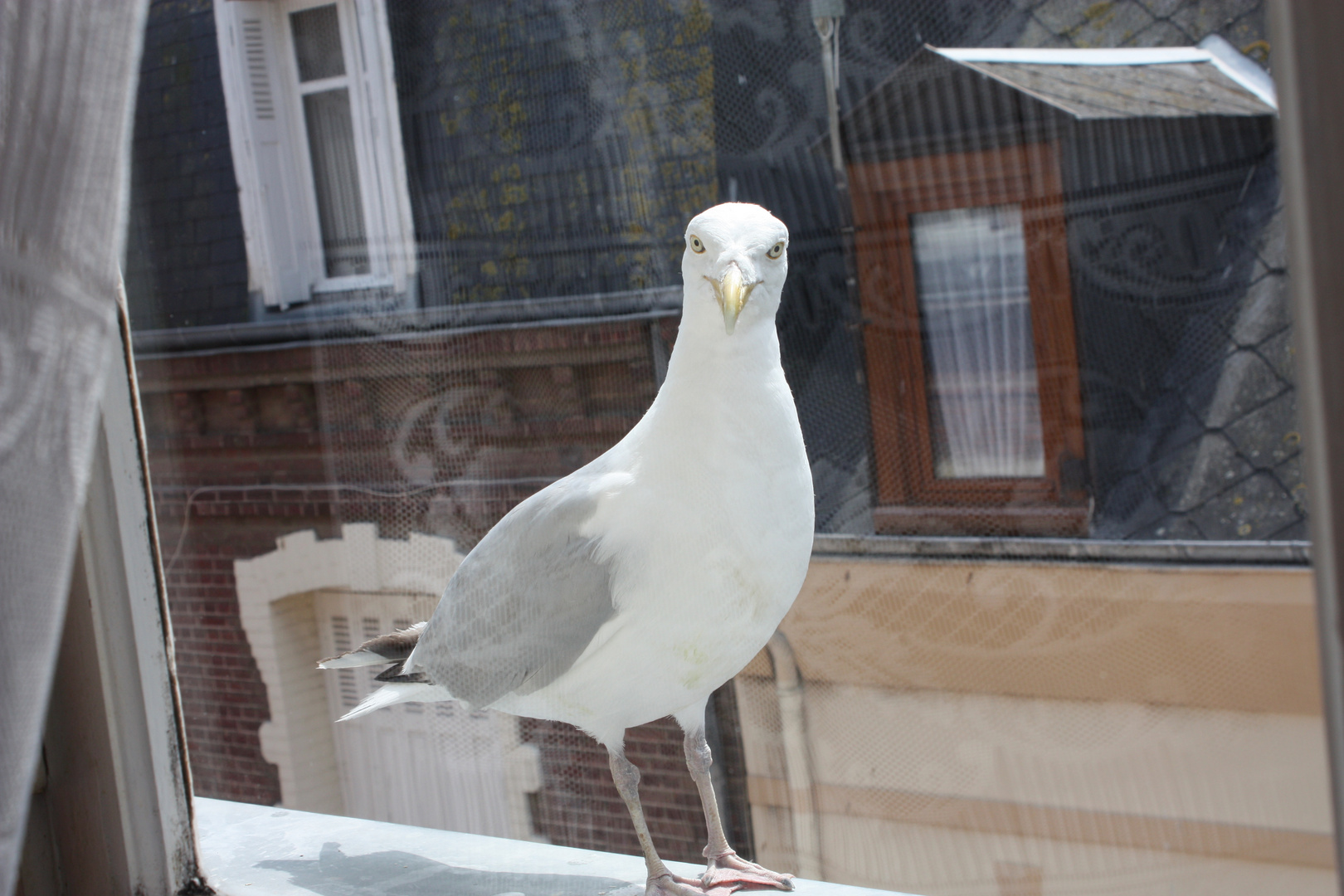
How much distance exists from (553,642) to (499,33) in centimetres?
58

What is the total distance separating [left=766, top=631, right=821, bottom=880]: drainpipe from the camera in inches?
40.9

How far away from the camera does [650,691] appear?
0.85 metres

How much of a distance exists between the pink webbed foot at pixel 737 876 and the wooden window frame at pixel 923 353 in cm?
32

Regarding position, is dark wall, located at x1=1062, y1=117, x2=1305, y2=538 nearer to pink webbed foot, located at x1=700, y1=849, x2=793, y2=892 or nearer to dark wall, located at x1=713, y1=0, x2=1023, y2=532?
dark wall, located at x1=713, y1=0, x2=1023, y2=532

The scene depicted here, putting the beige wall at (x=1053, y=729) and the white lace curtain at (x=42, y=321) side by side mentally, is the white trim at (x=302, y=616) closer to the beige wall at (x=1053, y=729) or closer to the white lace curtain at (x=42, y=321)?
the beige wall at (x=1053, y=729)

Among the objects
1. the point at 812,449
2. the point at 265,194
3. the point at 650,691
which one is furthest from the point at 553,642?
the point at 265,194

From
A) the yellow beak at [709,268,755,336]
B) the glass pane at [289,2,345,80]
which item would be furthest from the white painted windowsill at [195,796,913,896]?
the glass pane at [289,2,345,80]

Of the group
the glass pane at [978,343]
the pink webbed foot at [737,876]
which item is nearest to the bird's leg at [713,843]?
the pink webbed foot at [737,876]

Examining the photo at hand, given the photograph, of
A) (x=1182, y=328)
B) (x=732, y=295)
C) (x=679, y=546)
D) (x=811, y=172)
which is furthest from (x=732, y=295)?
(x=1182, y=328)

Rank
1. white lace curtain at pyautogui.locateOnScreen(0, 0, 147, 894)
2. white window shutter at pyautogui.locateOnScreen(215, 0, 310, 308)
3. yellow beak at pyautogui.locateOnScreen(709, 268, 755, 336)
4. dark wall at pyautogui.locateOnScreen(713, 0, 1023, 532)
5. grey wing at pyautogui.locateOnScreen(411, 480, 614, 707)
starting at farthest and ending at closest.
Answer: white window shutter at pyautogui.locateOnScreen(215, 0, 310, 308), dark wall at pyautogui.locateOnScreen(713, 0, 1023, 532), grey wing at pyautogui.locateOnScreen(411, 480, 614, 707), yellow beak at pyautogui.locateOnScreen(709, 268, 755, 336), white lace curtain at pyautogui.locateOnScreen(0, 0, 147, 894)

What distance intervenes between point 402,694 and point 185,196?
0.57 metres

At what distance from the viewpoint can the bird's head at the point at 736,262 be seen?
0.73 m

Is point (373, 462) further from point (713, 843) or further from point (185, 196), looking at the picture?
point (713, 843)

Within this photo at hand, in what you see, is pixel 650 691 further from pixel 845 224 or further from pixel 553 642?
pixel 845 224
